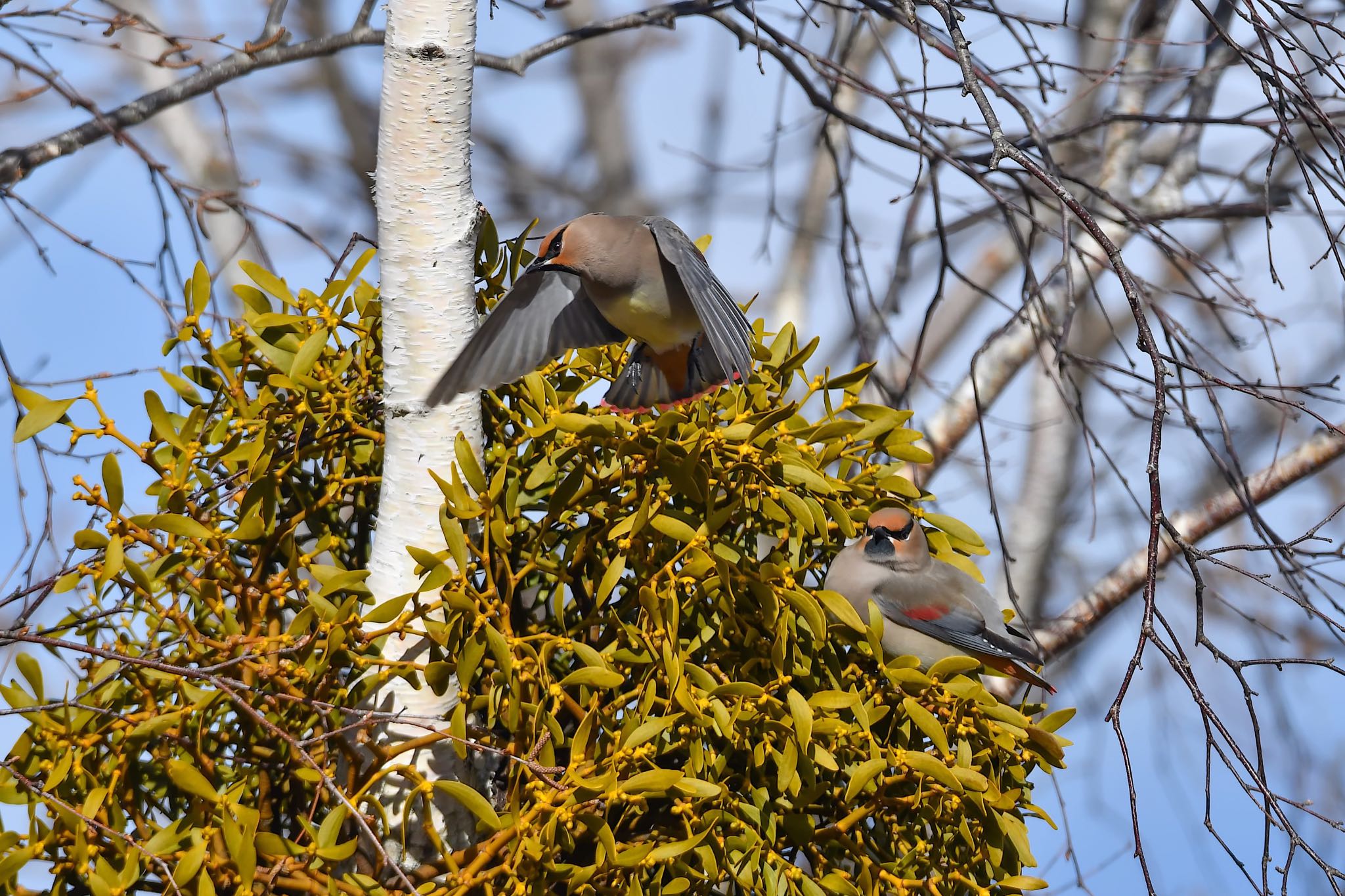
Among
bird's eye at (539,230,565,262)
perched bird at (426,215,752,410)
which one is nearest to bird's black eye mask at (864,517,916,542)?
perched bird at (426,215,752,410)

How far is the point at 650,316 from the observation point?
1.79m

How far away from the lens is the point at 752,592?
1.43 m

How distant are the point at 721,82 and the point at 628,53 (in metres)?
0.43

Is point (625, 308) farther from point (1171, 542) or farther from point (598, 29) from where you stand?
point (1171, 542)

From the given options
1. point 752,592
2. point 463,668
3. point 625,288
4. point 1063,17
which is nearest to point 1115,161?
point 1063,17

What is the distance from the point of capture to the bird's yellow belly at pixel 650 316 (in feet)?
5.82

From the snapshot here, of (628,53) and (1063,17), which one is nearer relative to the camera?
(1063,17)

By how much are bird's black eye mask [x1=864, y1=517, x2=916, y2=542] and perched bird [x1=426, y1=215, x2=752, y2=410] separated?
268mm

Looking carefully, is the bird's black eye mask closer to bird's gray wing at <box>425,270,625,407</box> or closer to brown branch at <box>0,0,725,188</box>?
bird's gray wing at <box>425,270,625,407</box>

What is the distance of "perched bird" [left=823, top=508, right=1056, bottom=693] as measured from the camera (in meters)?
1.56

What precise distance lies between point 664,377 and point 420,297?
386 millimetres

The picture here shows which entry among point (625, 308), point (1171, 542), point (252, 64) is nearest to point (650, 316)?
point (625, 308)

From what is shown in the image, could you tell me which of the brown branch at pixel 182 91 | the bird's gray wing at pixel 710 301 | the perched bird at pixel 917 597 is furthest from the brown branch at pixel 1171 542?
the brown branch at pixel 182 91

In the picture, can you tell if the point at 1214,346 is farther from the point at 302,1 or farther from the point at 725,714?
the point at 302,1
